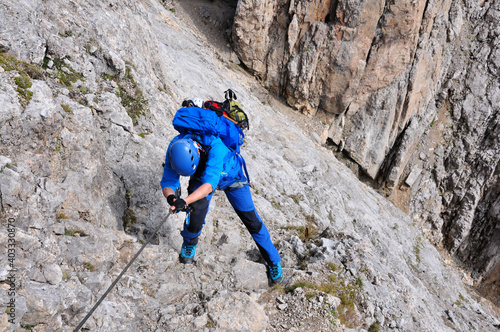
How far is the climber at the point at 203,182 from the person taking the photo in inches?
161

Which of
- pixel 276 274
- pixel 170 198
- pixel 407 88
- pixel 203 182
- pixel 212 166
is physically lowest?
pixel 276 274

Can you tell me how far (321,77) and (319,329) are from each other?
1863cm

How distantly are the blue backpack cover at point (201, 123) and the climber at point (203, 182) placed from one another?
0.09 meters

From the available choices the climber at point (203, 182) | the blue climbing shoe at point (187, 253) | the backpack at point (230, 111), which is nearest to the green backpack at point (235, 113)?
the backpack at point (230, 111)

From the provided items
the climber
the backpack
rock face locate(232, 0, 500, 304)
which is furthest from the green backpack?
rock face locate(232, 0, 500, 304)

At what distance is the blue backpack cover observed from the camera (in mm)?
4492

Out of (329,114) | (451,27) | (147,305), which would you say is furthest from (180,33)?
(451,27)

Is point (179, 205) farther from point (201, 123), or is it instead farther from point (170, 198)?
point (201, 123)

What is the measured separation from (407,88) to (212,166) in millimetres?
22555

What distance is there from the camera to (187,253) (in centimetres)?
515

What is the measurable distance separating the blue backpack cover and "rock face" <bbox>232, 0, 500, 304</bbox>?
16908 mm

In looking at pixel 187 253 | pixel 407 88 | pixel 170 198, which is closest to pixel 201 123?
pixel 170 198

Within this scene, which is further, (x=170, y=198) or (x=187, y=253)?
(x=187, y=253)

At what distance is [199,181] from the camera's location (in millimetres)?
4797
